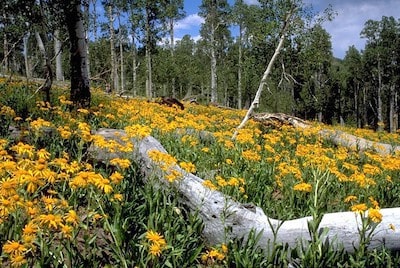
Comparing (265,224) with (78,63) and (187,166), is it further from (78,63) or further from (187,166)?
(78,63)

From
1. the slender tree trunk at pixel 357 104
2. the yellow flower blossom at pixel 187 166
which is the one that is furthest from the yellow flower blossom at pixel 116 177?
the slender tree trunk at pixel 357 104

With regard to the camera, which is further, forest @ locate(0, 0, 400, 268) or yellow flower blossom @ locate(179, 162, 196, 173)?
yellow flower blossom @ locate(179, 162, 196, 173)

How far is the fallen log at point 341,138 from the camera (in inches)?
401

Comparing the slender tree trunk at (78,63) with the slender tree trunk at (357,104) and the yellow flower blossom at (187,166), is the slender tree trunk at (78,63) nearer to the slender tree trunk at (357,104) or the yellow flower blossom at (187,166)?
the yellow flower blossom at (187,166)

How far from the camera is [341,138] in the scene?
11039 millimetres

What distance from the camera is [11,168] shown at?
133 inches

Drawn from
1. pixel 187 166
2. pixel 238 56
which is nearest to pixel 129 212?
pixel 187 166

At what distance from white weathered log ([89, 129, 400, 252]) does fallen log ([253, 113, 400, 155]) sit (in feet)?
18.7

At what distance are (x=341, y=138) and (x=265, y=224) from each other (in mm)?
7817

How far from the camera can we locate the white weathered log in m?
3.89

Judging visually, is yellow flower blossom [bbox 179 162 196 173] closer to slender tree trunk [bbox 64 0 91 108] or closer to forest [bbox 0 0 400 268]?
forest [bbox 0 0 400 268]

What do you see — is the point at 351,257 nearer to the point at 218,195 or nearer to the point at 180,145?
the point at 218,195

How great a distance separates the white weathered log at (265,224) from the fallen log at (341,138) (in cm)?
570

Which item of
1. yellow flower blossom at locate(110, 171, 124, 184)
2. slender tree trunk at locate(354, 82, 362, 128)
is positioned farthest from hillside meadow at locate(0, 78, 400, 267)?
slender tree trunk at locate(354, 82, 362, 128)
